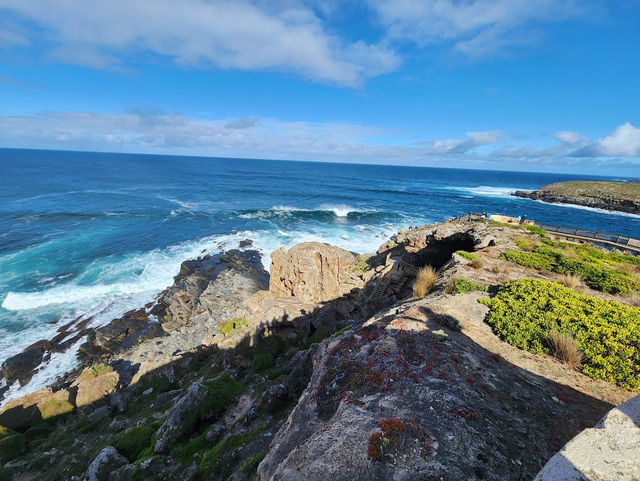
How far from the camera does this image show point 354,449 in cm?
472

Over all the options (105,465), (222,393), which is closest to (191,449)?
(222,393)

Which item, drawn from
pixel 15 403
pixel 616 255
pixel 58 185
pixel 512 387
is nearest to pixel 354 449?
pixel 512 387

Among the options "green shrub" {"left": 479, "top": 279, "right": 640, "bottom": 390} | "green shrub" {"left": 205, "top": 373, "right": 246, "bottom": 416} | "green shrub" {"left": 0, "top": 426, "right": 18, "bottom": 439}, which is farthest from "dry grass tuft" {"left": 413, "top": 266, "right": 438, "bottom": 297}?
"green shrub" {"left": 0, "top": 426, "right": 18, "bottom": 439}

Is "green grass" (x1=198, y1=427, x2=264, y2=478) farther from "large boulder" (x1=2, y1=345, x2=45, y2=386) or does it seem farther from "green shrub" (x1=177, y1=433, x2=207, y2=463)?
"large boulder" (x1=2, y1=345, x2=45, y2=386)

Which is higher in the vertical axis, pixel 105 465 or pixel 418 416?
pixel 418 416

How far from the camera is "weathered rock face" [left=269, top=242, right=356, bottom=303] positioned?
69.3 feet

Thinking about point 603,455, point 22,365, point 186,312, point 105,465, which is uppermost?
point 603,455

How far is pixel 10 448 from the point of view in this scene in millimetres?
11844

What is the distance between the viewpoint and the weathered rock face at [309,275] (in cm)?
2111

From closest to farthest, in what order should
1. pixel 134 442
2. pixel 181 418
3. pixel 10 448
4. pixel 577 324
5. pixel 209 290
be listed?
pixel 577 324 < pixel 181 418 < pixel 134 442 < pixel 10 448 < pixel 209 290

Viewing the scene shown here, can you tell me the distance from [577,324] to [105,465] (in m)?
15.5

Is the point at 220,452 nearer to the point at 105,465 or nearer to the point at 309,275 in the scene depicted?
the point at 105,465

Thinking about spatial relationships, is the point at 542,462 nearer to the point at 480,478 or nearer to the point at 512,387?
the point at 480,478

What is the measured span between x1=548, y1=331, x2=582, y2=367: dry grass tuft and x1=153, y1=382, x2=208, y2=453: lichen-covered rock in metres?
11.4
